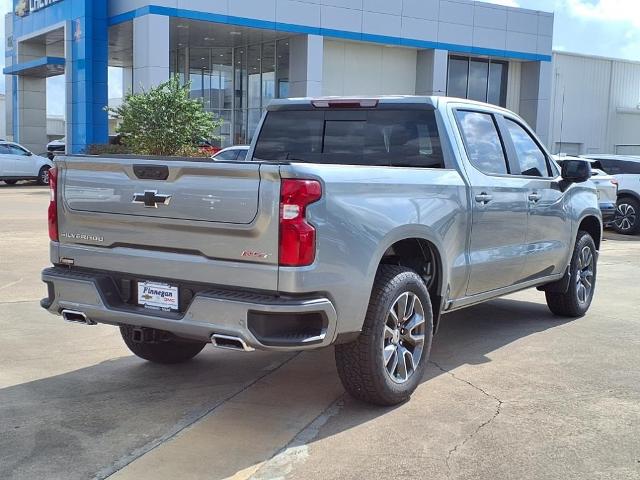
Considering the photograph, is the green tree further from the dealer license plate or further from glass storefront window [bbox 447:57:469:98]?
the dealer license plate

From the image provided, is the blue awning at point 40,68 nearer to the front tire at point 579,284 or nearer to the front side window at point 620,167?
the front side window at point 620,167

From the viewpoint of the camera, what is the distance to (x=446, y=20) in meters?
32.9

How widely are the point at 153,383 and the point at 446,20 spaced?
30387mm

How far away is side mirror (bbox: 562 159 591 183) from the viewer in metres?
6.88

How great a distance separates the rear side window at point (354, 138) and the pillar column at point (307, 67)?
23395mm

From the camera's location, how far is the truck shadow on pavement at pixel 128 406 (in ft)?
13.1

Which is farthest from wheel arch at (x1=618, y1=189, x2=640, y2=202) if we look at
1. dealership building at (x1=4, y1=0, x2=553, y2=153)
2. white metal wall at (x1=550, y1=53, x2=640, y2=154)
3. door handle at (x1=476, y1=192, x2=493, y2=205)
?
white metal wall at (x1=550, y1=53, x2=640, y2=154)

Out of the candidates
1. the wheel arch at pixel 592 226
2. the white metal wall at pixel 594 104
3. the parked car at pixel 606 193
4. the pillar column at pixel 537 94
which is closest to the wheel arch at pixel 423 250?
the wheel arch at pixel 592 226

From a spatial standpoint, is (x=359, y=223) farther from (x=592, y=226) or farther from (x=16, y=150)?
(x=16, y=150)

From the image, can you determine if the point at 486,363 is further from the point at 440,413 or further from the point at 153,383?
the point at 153,383

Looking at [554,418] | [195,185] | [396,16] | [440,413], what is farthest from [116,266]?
[396,16]

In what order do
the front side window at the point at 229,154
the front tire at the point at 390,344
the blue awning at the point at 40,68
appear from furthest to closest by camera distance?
the blue awning at the point at 40,68 → the front side window at the point at 229,154 → the front tire at the point at 390,344

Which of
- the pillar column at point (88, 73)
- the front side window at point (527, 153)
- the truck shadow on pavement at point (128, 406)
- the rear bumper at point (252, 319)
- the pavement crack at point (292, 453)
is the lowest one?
the truck shadow on pavement at point (128, 406)

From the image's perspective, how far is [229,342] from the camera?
413 cm
